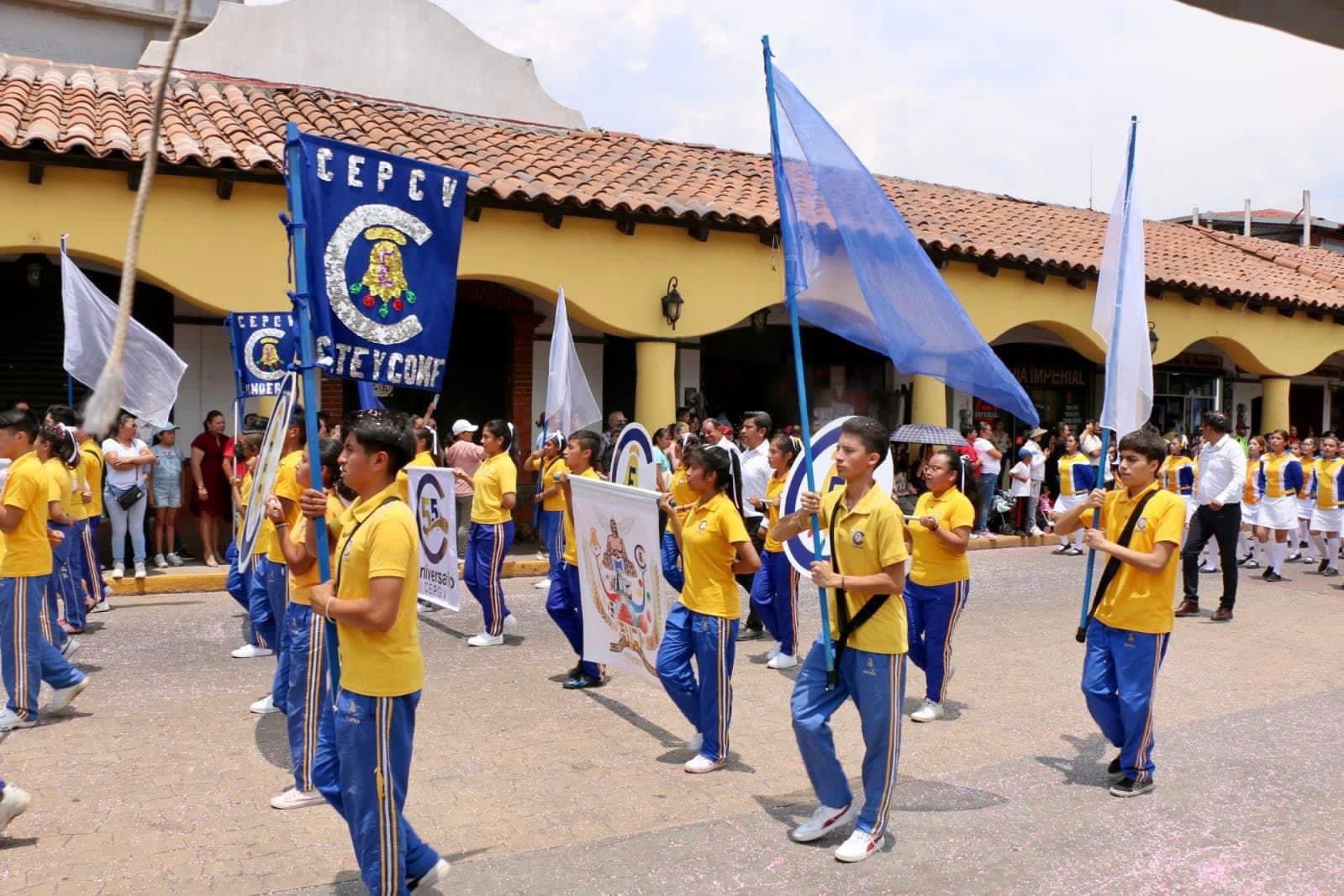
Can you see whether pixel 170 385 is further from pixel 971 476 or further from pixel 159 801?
pixel 971 476

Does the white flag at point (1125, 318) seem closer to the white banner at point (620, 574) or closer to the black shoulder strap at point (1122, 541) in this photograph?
the black shoulder strap at point (1122, 541)

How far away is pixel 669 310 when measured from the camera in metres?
13.8

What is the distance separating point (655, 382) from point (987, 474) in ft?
16.1

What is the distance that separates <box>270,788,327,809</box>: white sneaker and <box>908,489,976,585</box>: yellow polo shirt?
3423 millimetres

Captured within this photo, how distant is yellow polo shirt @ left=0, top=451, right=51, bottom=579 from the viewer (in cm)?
591

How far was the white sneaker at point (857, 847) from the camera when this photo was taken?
444cm

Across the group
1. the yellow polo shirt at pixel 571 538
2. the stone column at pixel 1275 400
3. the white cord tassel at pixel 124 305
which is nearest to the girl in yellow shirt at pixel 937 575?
the yellow polo shirt at pixel 571 538

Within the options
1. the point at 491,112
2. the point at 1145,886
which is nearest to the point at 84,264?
the point at 491,112

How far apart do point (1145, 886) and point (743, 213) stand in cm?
1082

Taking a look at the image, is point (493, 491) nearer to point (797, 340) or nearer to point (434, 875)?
point (797, 340)

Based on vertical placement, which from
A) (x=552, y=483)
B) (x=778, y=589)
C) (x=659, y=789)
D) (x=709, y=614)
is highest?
(x=552, y=483)

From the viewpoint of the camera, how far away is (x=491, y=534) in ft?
27.8

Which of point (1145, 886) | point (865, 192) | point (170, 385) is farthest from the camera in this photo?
point (170, 385)

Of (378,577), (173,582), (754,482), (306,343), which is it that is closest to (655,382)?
(754,482)
